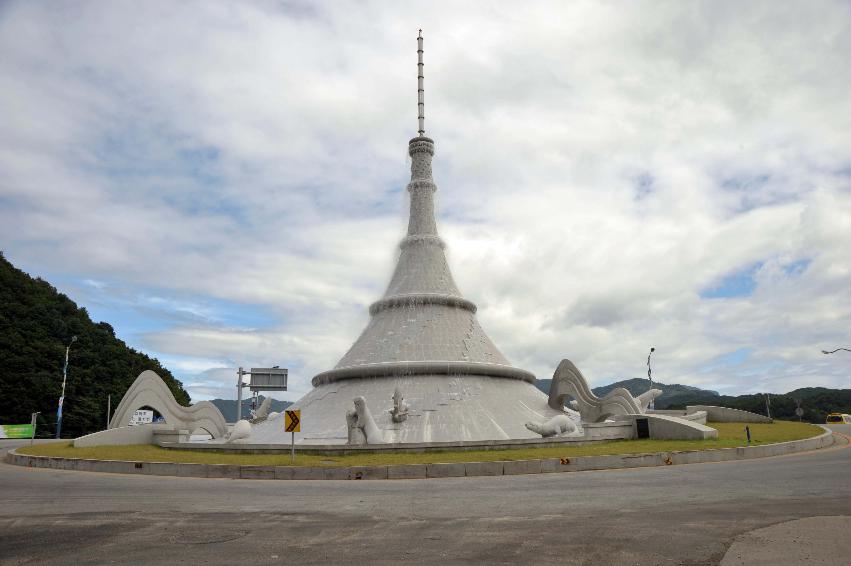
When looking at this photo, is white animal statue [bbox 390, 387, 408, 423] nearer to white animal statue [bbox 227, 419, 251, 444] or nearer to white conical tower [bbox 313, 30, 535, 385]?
white conical tower [bbox 313, 30, 535, 385]

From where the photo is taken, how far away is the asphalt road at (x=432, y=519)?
779cm

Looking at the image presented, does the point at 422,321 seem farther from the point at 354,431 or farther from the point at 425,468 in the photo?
the point at 425,468

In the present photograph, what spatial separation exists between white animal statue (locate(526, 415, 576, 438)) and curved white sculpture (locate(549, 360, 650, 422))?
207 inches

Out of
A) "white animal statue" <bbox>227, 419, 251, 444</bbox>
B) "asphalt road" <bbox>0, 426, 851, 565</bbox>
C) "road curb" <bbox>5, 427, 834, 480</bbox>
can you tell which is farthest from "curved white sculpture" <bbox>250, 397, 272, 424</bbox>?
"asphalt road" <bbox>0, 426, 851, 565</bbox>

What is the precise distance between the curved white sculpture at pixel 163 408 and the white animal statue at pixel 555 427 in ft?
61.1

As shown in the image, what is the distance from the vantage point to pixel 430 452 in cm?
2423

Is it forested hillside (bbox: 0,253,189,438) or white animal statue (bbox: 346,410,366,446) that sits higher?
forested hillside (bbox: 0,253,189,438)

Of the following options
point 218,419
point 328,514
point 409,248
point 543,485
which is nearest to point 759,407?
point 409,248

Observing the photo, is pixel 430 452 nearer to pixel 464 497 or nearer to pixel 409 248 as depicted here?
pixel 464 497

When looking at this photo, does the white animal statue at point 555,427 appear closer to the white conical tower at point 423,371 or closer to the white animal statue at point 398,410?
the white conical tower at point 423,371

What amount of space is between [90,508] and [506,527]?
27.0 ft

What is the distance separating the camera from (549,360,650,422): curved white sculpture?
3328 cm

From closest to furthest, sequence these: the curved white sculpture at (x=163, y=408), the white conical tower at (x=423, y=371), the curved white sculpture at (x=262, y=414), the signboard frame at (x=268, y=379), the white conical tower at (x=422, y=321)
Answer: the white conical tower at (x=423, y=371) < the curved white sculpture at (x=163, y=408) < the white conical tower at (x=422, y=321) < the curved white sculpture at (x=262, y=414) < the signboard frame at (x=268, y=379)

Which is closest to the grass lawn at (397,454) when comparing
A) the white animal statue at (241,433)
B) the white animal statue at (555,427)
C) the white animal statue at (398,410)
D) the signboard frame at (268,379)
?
the white animal statue at (555,427)
